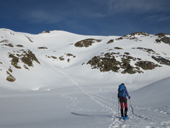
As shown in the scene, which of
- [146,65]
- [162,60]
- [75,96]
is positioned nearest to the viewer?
[75,96]

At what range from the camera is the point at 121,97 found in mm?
6879

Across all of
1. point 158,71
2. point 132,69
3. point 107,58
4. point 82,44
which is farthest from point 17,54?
point 82,44

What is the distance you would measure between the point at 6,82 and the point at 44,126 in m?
17.0

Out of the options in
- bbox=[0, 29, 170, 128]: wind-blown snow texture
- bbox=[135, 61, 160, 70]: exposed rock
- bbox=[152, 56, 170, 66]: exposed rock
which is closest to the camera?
bbox=[0, 29, 170, 128]: wind-blown snow texture

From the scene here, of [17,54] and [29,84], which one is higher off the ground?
[17,54]

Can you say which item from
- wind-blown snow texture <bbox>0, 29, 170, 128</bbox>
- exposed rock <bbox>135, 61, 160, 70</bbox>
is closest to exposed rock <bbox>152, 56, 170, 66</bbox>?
wind-blown snow texture <bbox>0, 29, 170, 128</bbox>

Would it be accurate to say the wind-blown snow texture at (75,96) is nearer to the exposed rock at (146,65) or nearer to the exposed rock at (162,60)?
the exposed rock at (146,65)

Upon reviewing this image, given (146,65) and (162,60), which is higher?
(162,60)

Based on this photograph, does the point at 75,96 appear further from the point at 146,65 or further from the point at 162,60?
the point at 162,60

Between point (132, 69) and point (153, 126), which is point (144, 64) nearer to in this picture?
point (132, 69)

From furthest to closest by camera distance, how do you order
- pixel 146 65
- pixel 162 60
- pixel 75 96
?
1. pixel 162 60
2. pixel 146 65
3. pixel 75 96

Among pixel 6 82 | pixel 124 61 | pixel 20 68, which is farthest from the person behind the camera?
pixel 124 61

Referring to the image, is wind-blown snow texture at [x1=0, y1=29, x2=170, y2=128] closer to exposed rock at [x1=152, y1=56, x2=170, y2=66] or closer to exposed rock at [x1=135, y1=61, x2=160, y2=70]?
exposed rock at [x1=135, y1=61, x2=160, y2=70]

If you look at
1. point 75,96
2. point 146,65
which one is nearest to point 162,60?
point 146,65
